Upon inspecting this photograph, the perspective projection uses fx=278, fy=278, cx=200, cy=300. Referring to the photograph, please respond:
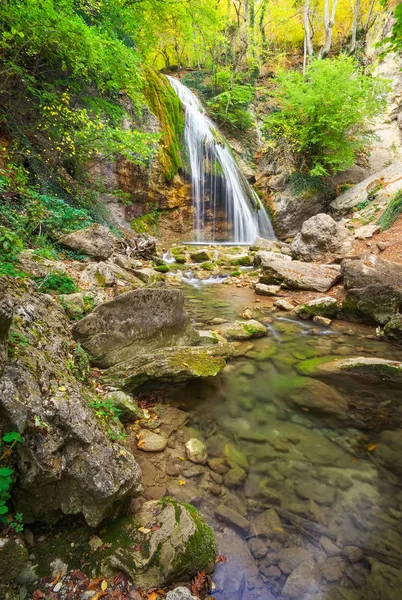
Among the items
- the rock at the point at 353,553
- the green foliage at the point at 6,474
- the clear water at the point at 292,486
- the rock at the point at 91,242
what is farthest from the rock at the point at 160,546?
the rock at the point at 91,242

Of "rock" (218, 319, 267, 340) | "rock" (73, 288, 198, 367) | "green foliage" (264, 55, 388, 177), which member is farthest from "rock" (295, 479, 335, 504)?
"green foliage" (264, 55, 388, 177)

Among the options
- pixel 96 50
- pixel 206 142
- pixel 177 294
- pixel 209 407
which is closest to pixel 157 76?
pixel 206 142

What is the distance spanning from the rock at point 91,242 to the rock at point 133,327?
3248 mm

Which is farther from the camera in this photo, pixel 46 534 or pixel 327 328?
pixel 327 328

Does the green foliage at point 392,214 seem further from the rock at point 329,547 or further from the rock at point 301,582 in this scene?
the rock at point 301,582

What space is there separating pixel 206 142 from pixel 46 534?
1733 centimetres

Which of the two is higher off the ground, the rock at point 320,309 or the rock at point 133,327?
the rock at point 133,327

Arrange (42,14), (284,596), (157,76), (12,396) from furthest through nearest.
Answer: (157,76) < (42,14) < (284,596) < (12,396)

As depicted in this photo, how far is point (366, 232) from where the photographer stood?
32.5 feet

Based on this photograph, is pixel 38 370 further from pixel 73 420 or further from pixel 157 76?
pixel 157 76

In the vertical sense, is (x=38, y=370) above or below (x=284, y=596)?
above

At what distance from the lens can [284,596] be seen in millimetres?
1703

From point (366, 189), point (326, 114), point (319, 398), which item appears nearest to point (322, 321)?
point (319, 398)

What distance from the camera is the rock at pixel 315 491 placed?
2.33 metres
